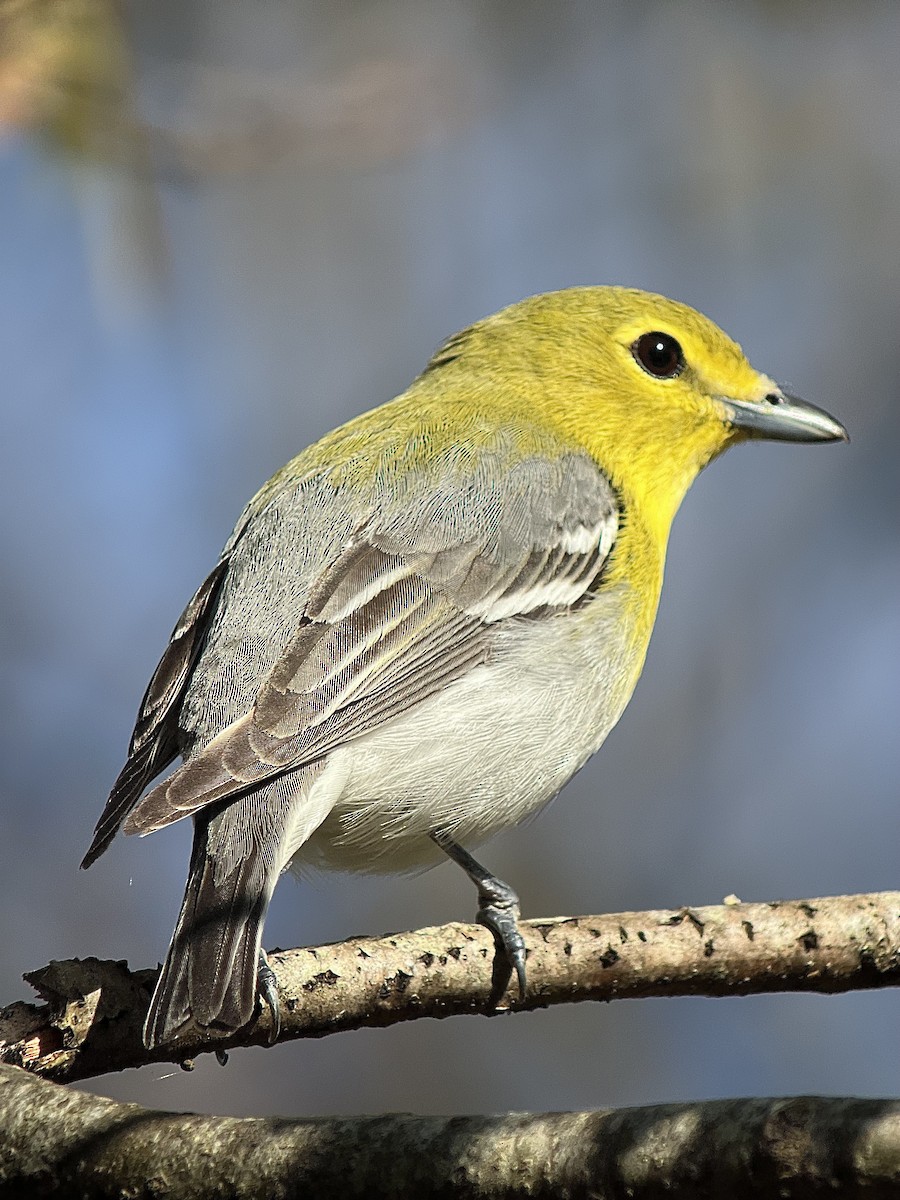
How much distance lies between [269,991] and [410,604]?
41.3 inches

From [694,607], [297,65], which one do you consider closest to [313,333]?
[297,65]

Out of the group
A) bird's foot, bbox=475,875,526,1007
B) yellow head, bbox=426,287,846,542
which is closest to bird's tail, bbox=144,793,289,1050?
bird's foot, bbox=475,875,526,1007

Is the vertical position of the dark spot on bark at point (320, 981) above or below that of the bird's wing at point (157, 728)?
below

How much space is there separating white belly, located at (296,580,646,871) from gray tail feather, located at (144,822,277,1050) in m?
0.39

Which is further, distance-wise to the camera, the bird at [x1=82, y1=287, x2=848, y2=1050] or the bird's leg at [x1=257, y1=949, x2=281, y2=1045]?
the bird at [x1=82, y1=287, x2=848, y2=1050]

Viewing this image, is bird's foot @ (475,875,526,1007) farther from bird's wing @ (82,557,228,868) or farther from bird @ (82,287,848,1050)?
bird's wing @ (82,557,228,868)

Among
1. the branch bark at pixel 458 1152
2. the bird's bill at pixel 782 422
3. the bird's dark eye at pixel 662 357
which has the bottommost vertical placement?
the branch bark at pixel 458 1152

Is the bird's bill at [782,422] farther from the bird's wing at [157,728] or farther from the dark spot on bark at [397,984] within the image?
the dark spot on bark at [397,984]

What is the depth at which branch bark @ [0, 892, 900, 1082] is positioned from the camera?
2729 millimetres

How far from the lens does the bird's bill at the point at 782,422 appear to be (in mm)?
4340

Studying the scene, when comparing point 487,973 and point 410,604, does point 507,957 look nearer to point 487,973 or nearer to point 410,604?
point 487,973

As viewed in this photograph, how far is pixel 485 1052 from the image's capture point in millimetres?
6027

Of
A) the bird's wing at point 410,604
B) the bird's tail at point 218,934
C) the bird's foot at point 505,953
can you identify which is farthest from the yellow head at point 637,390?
the bird's tail at point 218,934

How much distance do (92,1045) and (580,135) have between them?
18.7ft
